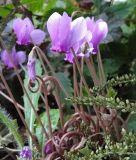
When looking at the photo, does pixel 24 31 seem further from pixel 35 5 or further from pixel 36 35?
pixel 35 5

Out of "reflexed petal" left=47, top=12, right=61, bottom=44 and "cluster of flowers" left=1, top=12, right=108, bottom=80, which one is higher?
"reflexed petal" left=47, top=12, right=61, bottom=44

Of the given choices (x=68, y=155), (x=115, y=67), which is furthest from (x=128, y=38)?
(x=68, y=155)

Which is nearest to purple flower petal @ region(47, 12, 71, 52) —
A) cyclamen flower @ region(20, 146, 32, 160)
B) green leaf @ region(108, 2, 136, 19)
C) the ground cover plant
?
the ground cover plant

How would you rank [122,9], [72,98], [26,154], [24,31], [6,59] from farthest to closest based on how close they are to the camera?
Result: [122,9] → [6,59] → [24,31] → [26,154] → [72,98]

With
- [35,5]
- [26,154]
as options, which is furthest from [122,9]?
[26,154]

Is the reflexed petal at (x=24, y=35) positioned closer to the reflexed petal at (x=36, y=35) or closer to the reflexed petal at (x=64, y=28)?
the reflexed petal at (x=36, y=35)

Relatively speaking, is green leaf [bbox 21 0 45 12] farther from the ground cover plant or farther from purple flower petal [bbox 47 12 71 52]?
purple flower petal [bbox 47 12 71 52]

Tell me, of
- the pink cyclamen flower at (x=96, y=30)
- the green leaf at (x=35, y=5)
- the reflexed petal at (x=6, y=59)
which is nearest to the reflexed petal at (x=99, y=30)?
the pink cyclamen flower at (x=96, y=30)
